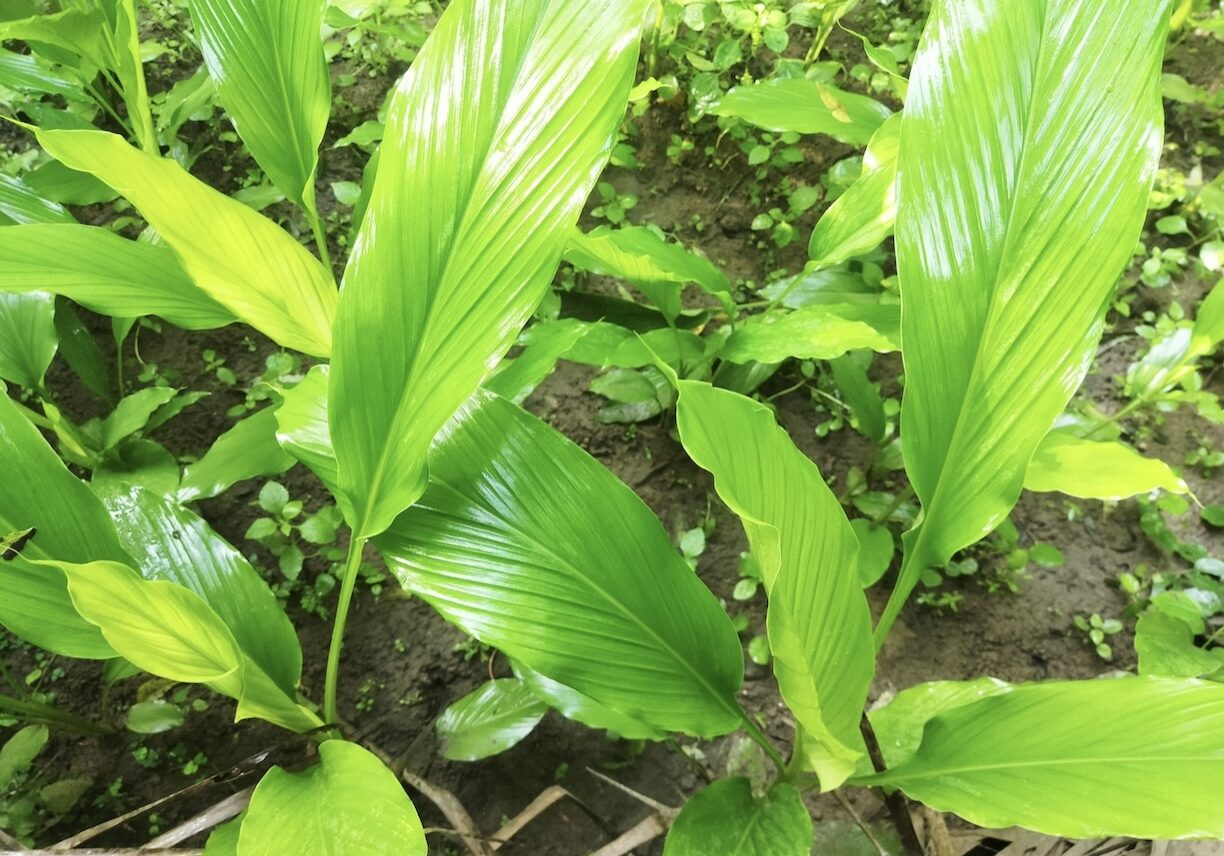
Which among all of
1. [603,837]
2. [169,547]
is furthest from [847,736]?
[169,547]

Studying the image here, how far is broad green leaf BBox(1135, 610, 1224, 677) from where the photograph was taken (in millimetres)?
857

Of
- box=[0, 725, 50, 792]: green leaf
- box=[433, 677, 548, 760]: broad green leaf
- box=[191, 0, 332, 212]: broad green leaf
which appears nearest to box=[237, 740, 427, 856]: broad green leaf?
box=[433, 677, 548, 760]: broad green leaf

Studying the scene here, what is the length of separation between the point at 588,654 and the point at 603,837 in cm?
40

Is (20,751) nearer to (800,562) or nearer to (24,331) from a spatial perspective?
(24,331)

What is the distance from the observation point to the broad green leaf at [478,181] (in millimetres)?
545

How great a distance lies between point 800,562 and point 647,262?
458mm

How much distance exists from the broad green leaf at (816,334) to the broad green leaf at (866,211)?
82mm

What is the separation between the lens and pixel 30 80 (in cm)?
117

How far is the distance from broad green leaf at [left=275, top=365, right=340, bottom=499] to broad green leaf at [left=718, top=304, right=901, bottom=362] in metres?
0.50

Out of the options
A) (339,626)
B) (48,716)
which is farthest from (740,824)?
(48,716)

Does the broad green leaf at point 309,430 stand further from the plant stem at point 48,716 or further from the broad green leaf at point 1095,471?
the broad green leaf at point 1095,471

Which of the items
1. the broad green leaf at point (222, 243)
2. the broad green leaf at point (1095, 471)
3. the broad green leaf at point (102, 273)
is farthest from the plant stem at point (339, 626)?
the broad green leaf at point (1095, 471)

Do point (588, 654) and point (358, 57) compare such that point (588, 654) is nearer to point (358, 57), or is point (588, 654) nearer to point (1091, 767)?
point (1091, 767)

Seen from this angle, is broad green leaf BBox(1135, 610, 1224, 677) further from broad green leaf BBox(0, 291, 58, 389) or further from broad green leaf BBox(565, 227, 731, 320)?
broad green leaf BBox(0, 291, 58, 389)
